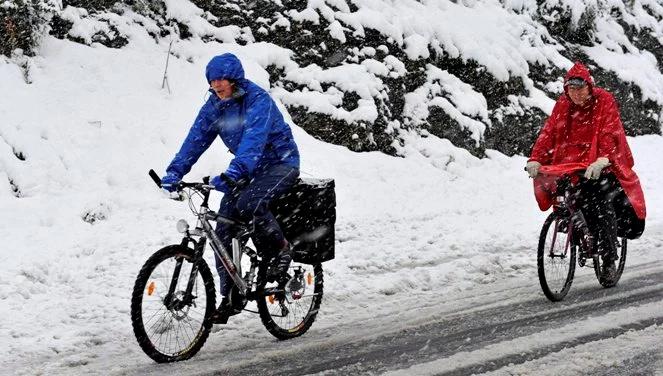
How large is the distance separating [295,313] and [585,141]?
3527 mm

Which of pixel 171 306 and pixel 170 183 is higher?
pixel 170 183

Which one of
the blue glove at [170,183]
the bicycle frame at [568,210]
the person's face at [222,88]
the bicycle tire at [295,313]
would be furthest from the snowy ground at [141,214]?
the person's face at [222,88]

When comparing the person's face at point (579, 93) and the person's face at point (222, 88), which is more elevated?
the person's face at point (579, 93)

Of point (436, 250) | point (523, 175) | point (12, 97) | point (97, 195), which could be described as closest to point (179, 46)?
point (12, 97)

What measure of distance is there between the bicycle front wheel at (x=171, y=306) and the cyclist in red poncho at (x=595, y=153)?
11.8ft

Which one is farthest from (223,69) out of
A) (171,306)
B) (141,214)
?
(141,214)

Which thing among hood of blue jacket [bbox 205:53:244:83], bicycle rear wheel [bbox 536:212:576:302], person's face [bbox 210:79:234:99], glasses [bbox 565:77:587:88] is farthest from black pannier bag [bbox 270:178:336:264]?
glasses [bbox 565:77:587:88]

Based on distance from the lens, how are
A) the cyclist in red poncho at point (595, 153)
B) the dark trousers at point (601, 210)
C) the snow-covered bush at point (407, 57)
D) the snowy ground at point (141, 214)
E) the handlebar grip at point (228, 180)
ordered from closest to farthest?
the handlebar grip at point (228, 180) → the snowy ground at point (141, 214) → the cyclist in red poncho at point (595, 153) → the dark trousers at point (601, 210) → the snow-covered bush at point (407, 57)

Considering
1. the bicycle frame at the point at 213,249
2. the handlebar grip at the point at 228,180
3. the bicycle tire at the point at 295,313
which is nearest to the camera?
the handlebar grip at the point at 228,180

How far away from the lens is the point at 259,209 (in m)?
5.14

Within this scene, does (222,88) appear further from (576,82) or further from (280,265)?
(576,82)

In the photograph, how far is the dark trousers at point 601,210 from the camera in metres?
6.84

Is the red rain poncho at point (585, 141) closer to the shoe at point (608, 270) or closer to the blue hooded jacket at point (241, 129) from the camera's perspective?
the shoe at point (608, 270)

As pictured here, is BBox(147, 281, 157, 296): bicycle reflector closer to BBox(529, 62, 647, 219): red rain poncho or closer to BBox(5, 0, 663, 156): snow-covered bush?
BBox(529, 62, 647, 219): red rain poncho
